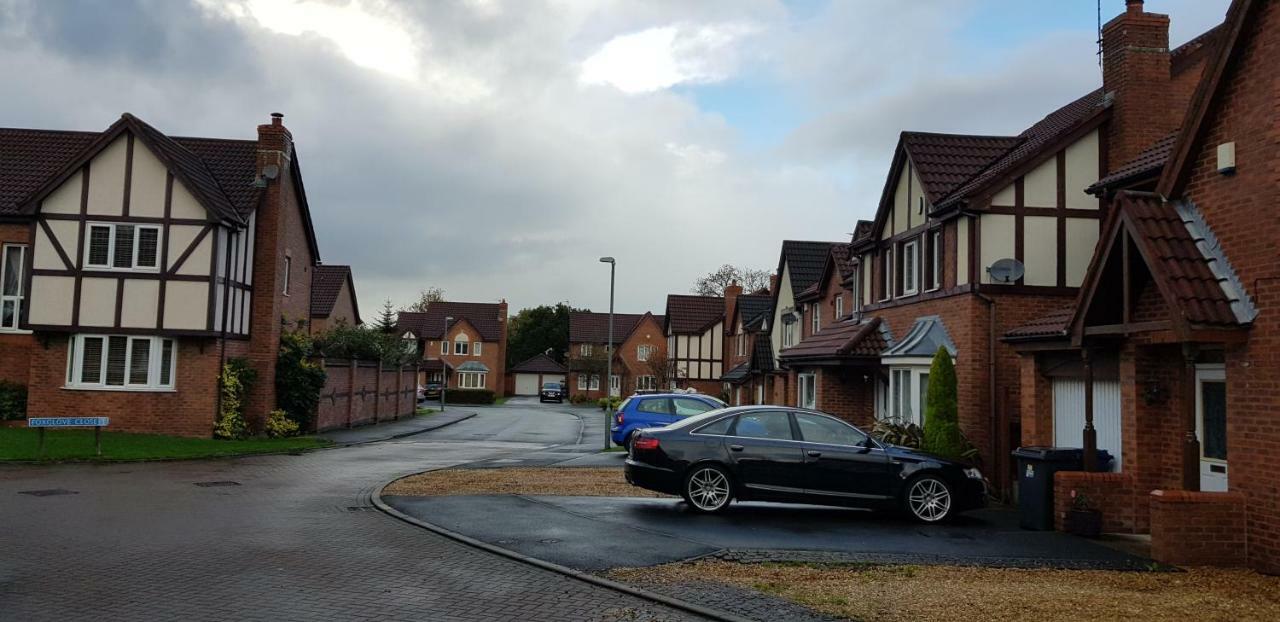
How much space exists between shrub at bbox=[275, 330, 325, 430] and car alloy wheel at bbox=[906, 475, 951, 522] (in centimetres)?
2020

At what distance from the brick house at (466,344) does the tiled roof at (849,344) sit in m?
63.2

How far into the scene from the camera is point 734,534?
11297mm

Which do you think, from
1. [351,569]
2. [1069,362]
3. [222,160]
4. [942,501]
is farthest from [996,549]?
[222,160]

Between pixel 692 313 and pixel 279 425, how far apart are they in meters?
45.9

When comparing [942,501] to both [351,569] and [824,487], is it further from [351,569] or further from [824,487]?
[351,569]

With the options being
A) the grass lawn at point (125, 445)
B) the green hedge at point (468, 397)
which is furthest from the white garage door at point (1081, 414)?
the green hedge at point (468, 397)

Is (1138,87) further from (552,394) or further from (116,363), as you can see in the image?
(552,394)

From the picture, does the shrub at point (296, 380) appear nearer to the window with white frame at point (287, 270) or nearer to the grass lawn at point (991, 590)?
the window with white frame at point (287, 270)

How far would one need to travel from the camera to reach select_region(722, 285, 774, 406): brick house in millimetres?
41062

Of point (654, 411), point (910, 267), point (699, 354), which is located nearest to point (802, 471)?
point (910, 267)

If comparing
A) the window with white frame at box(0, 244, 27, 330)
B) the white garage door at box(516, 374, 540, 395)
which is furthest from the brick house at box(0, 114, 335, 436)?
the white garage door at box(516, 374, 540, 395)

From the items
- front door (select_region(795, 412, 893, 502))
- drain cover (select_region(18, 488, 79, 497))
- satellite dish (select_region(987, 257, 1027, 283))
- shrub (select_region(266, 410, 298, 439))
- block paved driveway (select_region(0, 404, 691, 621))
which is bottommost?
drain cover (select_region(18, 488, 79, 497))

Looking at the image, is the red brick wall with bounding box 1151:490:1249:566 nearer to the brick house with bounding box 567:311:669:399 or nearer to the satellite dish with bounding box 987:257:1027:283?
the satellite dish with bounding box 987:257:1027:283

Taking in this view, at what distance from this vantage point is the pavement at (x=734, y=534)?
32.8 feet
